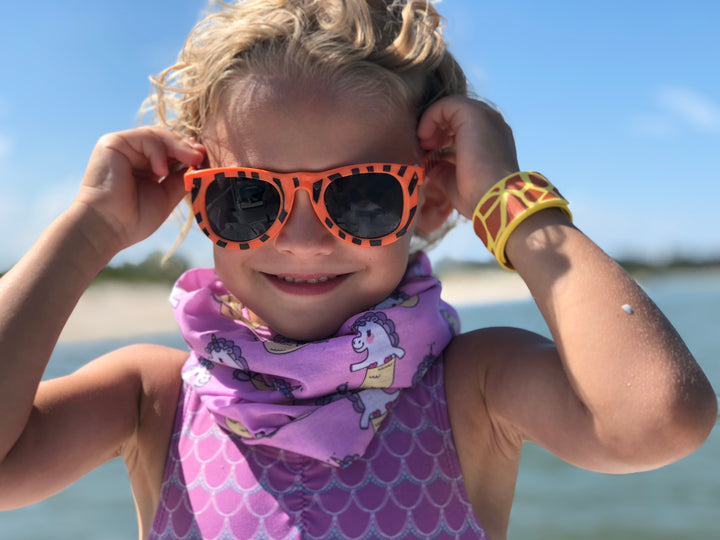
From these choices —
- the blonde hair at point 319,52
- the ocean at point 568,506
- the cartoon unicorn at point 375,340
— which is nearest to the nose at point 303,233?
the cartoon unicorn at point 375,340

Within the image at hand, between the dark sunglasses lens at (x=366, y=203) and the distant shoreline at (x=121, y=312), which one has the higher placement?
the dark sunglasses lens at (x=366, y=203)

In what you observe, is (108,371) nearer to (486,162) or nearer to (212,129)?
(212,129)

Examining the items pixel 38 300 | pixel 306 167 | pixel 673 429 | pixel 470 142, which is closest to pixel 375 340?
pixel 306 167

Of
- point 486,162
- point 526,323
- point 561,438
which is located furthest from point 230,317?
point 526,323

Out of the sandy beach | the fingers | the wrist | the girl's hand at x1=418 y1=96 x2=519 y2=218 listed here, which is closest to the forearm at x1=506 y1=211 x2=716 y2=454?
the girl's hand at x1=418 y1=96 x2=519 y2=218

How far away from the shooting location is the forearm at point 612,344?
1394 millimetres

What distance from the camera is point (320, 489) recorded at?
5.63 ft

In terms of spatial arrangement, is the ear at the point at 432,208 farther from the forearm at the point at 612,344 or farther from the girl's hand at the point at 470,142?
the forearm at the point at 612,344

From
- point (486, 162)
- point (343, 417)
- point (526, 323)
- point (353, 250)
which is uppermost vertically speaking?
point (486, 162)

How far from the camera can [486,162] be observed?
1.79m

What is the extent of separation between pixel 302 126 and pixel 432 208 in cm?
61

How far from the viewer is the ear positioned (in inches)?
83.9

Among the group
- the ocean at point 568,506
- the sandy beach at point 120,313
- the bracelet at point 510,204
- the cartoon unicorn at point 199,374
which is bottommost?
the sandy beach at point 120,313

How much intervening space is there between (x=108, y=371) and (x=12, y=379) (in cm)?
34
